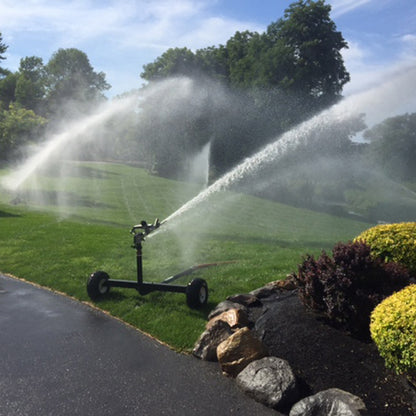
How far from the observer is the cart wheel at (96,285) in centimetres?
893

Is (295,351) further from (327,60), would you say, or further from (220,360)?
(327,60)

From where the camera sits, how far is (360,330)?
618 cm

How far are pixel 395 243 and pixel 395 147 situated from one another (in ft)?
209

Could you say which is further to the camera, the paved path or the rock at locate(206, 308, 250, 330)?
the rock at locate(206, 308, 250, 330)

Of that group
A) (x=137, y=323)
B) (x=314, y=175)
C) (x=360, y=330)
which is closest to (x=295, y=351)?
(x=360, y=330)

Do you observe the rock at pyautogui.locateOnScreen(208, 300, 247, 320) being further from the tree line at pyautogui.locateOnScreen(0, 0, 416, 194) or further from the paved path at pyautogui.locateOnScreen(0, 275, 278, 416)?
the tree line at pyautogui.locateOnScreen(0, 0, 416, 194)

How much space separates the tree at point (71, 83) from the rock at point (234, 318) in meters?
60.6

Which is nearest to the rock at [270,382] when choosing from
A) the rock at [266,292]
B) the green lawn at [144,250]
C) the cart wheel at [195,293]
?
the green lawn at [144,250]

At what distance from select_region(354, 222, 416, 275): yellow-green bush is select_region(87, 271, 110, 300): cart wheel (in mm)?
5052

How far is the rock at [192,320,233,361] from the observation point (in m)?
6.61

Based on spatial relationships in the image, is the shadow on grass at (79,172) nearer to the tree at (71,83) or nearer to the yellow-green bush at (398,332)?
the tree at (71,83)

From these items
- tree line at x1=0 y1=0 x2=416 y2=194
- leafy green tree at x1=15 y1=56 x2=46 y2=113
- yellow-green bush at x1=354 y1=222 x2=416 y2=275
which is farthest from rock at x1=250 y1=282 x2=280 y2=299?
leafy green tree at x1=15 y1=56 x2=46 y2=113

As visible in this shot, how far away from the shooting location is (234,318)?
23.3 ft

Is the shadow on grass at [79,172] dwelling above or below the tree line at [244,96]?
below
